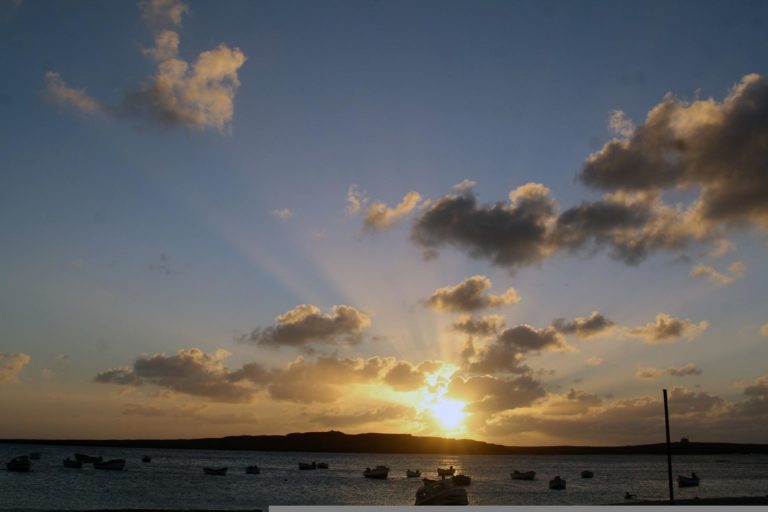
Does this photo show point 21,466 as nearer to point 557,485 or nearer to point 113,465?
point 113,465

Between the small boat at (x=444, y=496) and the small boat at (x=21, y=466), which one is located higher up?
the small boat at (x=444, y=496)

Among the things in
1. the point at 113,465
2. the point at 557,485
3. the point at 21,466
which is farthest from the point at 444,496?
the point at 21,466

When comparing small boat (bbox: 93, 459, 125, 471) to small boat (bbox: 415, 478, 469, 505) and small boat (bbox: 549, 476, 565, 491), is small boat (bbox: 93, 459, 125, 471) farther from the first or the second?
small boat (bbox: 415, 478, 469, 505)

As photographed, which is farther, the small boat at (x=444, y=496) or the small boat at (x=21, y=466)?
the small boat at (x=21, y=466)

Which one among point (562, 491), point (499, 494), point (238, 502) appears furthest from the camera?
point (562, 491)

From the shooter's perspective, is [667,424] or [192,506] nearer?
[667,424]

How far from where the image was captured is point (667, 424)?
45.8 metres

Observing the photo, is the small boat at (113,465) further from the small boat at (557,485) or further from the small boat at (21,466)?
the small boat at (557,485)

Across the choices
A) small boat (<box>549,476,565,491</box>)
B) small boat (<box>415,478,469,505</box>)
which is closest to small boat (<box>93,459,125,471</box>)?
small boat (<box>549,476,565,491</box>)

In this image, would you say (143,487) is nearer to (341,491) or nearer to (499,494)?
(341,491)

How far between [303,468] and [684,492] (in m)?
104

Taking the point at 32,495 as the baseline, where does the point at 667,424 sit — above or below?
above

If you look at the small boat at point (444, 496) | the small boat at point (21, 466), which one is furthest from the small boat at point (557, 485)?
the small boat at point (21, 466)

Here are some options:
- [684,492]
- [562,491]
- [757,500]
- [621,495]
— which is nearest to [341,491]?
[562,491]
